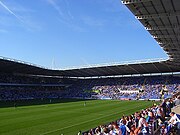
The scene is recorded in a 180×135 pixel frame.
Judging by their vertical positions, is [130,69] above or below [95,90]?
above

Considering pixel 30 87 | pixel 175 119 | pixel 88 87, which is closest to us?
pixel 175 119

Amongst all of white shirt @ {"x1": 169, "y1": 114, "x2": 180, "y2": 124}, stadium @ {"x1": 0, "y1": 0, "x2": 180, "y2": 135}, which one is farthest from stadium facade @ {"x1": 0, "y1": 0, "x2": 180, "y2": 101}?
white shirt @ {"x1": 169, "y1": 114, "x2": 180, "y2": 124}

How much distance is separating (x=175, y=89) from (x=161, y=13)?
1908 inches

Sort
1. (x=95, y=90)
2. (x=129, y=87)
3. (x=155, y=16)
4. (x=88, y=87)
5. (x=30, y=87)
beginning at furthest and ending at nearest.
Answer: (x=88, y=87) < (x=95, y=90) < (x=129, y=87) < (x=30, y=87) < (x=155, y=16)

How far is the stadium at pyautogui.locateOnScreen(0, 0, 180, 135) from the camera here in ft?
54.1

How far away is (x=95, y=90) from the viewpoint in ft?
234

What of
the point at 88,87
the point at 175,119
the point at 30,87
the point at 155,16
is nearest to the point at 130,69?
the point at 88,87

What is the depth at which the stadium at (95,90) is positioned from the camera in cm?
1648

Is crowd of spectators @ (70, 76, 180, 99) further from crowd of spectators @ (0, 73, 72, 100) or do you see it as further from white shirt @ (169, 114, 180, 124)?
white shirt @ (169, 114, 180, 124)

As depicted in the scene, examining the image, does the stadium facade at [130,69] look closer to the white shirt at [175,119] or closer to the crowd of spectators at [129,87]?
the crowd of spectators at [129,87]

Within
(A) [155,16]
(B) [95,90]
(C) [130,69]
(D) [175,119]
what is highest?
(C) [130,69]

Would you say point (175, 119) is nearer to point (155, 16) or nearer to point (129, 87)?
point (155, 16)

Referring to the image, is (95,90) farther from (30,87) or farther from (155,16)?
(155,16)

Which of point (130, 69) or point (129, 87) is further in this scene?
point (129, 87)
